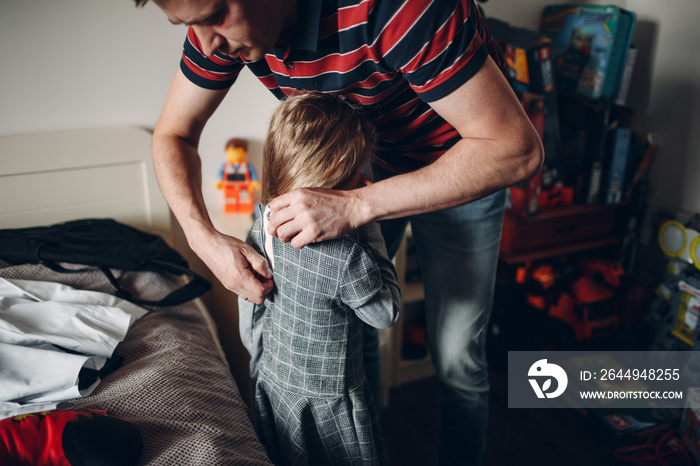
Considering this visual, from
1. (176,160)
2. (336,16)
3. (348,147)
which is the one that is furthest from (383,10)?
(176,160)

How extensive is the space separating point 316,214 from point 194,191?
1.17ft

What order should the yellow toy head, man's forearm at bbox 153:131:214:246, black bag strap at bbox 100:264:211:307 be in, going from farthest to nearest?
the yellow toy head, black bag strap at bbox 100:264:211:307, man's forearm at bbox 153:131:214:246

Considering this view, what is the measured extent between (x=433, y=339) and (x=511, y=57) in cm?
105

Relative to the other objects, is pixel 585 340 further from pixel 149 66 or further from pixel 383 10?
pixel 149 66

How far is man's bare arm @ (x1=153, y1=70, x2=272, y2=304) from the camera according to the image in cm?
87

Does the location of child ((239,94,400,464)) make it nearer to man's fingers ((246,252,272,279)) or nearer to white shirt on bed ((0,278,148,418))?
man's fingers ((246,252,272,279))

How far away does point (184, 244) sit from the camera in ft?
5.45

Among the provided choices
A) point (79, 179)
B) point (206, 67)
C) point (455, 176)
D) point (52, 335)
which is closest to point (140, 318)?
point (52, 335)

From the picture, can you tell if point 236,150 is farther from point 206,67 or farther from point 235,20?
point 235,20

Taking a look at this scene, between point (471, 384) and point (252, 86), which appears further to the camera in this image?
point (252, 86)

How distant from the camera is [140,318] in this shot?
47.1 inches

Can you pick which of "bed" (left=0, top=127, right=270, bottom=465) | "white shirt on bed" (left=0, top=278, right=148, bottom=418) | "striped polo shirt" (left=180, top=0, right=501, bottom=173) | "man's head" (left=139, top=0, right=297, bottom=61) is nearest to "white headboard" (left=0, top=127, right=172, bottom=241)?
"bed" (left=0, top=127, right=270, bottom=465)

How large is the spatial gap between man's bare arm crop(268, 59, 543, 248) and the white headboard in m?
0.91

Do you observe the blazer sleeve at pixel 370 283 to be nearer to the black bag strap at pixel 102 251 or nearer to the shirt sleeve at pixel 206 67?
the shirt sleeve at pixel 206 67
